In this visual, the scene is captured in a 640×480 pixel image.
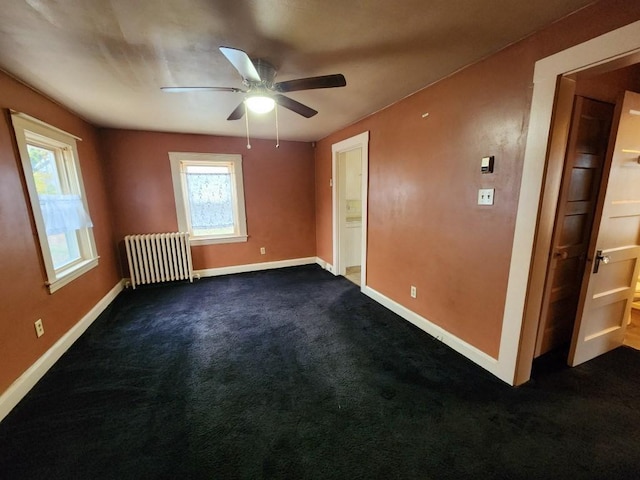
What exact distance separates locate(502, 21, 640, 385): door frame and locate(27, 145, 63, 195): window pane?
3.85 metres

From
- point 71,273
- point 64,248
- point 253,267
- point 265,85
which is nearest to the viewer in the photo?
point 265,85

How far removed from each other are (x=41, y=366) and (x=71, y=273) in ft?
2.86

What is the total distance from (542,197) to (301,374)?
200 centimetres

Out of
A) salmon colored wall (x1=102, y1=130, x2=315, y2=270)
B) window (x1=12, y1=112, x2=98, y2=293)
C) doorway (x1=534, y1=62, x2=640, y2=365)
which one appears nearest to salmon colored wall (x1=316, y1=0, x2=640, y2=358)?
doorway (x1=534, y1=62, x2=640, y2=365)

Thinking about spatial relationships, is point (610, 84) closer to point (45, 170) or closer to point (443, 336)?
point (443, 336)

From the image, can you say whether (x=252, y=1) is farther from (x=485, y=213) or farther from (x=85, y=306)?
(x=85, y=306)

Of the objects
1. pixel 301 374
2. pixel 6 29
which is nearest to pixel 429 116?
pixel 301 374

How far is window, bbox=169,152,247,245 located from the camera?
158 inches

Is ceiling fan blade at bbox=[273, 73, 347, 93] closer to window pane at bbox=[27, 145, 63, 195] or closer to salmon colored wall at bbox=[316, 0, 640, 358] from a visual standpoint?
salmon colored wall at bbox=[316, 0, 640, 358]

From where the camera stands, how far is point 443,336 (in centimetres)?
236

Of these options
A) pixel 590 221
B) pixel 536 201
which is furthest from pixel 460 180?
pixel 590 221

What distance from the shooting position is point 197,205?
4195 mm

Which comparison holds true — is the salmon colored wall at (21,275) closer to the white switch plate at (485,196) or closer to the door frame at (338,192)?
the door frame at (338,192)

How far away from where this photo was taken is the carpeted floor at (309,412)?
133cm
